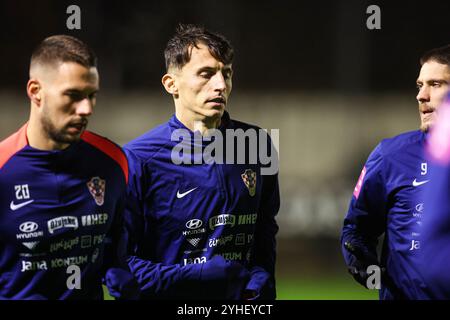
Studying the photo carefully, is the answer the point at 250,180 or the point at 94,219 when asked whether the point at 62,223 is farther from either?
the point at 250,180

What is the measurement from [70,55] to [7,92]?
8479 millimetres

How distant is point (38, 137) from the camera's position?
12.3 ft

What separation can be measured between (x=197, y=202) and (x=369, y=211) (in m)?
1.02

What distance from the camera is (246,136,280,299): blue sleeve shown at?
14.4 feet

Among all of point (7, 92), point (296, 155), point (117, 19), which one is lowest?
point (296, 155)

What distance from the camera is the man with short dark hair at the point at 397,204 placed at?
451 centimetres

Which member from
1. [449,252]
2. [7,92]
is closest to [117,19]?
[7,92]

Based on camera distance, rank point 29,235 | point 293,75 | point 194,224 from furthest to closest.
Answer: point 293,75, point 194,224, point 29,235

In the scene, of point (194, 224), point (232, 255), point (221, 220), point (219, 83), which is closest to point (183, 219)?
point (194, 224)

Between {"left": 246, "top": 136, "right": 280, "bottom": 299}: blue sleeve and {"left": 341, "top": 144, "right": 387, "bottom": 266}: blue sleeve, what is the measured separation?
447mm

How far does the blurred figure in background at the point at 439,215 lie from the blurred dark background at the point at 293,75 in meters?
8.12

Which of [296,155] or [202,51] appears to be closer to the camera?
[202,51]

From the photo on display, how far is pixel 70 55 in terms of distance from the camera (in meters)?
3.74
